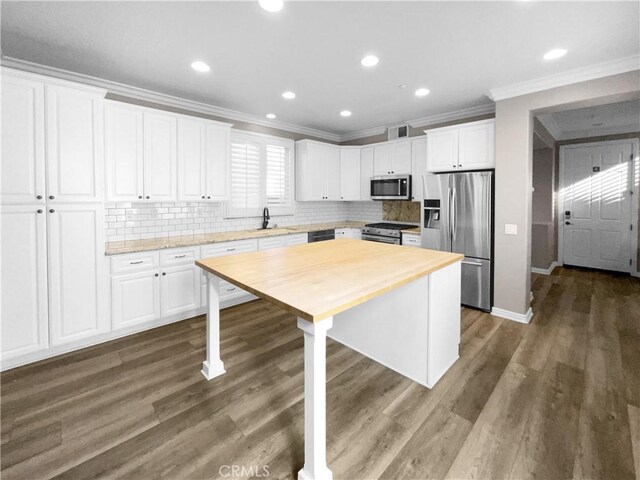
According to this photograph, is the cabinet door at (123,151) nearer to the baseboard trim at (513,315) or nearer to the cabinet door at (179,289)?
the cabinet door at (179,289)

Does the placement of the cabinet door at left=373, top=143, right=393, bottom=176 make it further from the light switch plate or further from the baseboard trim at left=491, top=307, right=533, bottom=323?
the baseboard trim at left=491, top=307, right=533, bottom=323

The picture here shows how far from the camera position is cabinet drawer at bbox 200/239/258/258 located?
368 cm

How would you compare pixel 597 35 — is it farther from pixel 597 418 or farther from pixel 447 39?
pixel 597 418

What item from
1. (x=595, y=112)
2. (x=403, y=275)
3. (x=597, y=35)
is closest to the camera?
(x=403, y=275)

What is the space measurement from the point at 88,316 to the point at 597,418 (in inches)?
158

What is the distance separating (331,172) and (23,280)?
14.1ft

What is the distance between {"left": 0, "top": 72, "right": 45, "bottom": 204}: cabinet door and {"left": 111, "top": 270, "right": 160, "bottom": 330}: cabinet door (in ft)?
3.23

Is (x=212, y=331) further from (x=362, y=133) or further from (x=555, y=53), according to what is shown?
(x=362, y=133)

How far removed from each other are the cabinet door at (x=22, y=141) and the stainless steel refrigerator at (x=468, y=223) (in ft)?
13.5

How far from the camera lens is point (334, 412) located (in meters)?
2.04

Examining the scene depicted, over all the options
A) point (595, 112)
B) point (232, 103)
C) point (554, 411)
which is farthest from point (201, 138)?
point (595, 112)

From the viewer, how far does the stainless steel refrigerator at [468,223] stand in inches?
147

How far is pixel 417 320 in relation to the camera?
233 centimetres

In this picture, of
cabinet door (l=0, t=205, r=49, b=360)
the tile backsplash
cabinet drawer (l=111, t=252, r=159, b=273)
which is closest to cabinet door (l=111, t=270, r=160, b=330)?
cabinet drawer (l=111, t=252, r=159, b=273)
